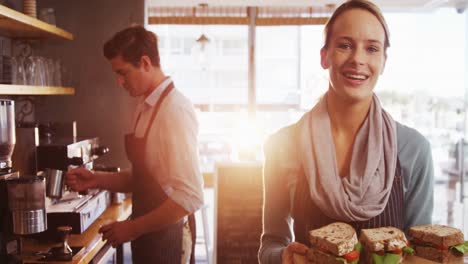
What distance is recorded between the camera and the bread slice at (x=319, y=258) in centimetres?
102

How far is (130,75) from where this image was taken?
6.46 feet

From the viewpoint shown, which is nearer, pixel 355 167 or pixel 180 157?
pixel 355 167

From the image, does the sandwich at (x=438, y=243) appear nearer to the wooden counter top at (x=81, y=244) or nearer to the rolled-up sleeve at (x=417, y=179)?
the rolled-up sleeve at (x=417, y=179)

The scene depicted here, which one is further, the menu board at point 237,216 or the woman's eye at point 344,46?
the menu board at point 237,216

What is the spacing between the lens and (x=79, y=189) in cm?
227

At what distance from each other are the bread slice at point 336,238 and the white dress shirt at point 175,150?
0.81 meters

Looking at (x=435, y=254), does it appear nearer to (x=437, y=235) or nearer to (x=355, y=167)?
(x=437, y=235)

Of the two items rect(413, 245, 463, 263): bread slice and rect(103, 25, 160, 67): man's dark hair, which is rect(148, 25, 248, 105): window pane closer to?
rect(103, 25, 160, 67): man's dark hair

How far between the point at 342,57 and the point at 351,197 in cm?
36

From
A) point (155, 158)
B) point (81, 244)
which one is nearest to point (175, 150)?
point (155, 158)

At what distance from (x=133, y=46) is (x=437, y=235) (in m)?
1.43

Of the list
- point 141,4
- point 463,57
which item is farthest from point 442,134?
point 141,4

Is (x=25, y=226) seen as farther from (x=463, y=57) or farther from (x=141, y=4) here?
(x=463, y=57)

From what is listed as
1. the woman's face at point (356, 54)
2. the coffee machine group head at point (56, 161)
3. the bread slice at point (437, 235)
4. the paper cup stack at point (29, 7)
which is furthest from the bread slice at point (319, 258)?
the paper cup stack at point (29, 7)
